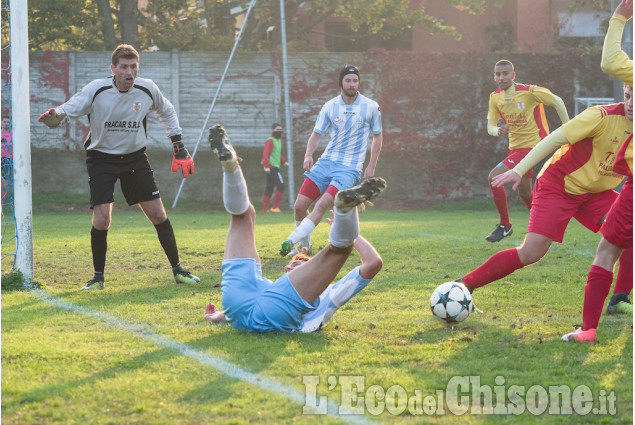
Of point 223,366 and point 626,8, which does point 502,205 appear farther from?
point 223,366

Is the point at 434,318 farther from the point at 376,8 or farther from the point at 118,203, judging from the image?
the point at 376,8

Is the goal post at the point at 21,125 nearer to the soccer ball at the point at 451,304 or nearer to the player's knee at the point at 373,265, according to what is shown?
the player's knee at the point at 373,265

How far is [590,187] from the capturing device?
21.4 ft

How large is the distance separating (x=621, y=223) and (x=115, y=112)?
478 centimetres

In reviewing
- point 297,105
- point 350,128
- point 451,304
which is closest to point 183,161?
point 350,128

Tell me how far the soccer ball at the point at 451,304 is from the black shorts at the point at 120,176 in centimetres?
329

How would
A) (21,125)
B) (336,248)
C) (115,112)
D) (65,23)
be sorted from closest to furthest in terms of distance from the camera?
1. (336,248)
2. (21,125)
3. (115,112)
4. (65,23)

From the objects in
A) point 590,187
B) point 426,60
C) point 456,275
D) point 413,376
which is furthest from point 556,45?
point 413,376

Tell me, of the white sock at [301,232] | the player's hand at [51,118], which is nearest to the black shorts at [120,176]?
the player's hand at [51,118]

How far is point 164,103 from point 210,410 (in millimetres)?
5034

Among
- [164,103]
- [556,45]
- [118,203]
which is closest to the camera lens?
[164,103]

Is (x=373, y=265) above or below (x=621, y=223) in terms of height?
below

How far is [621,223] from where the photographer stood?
5.66 metres

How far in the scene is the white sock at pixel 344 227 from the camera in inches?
215
